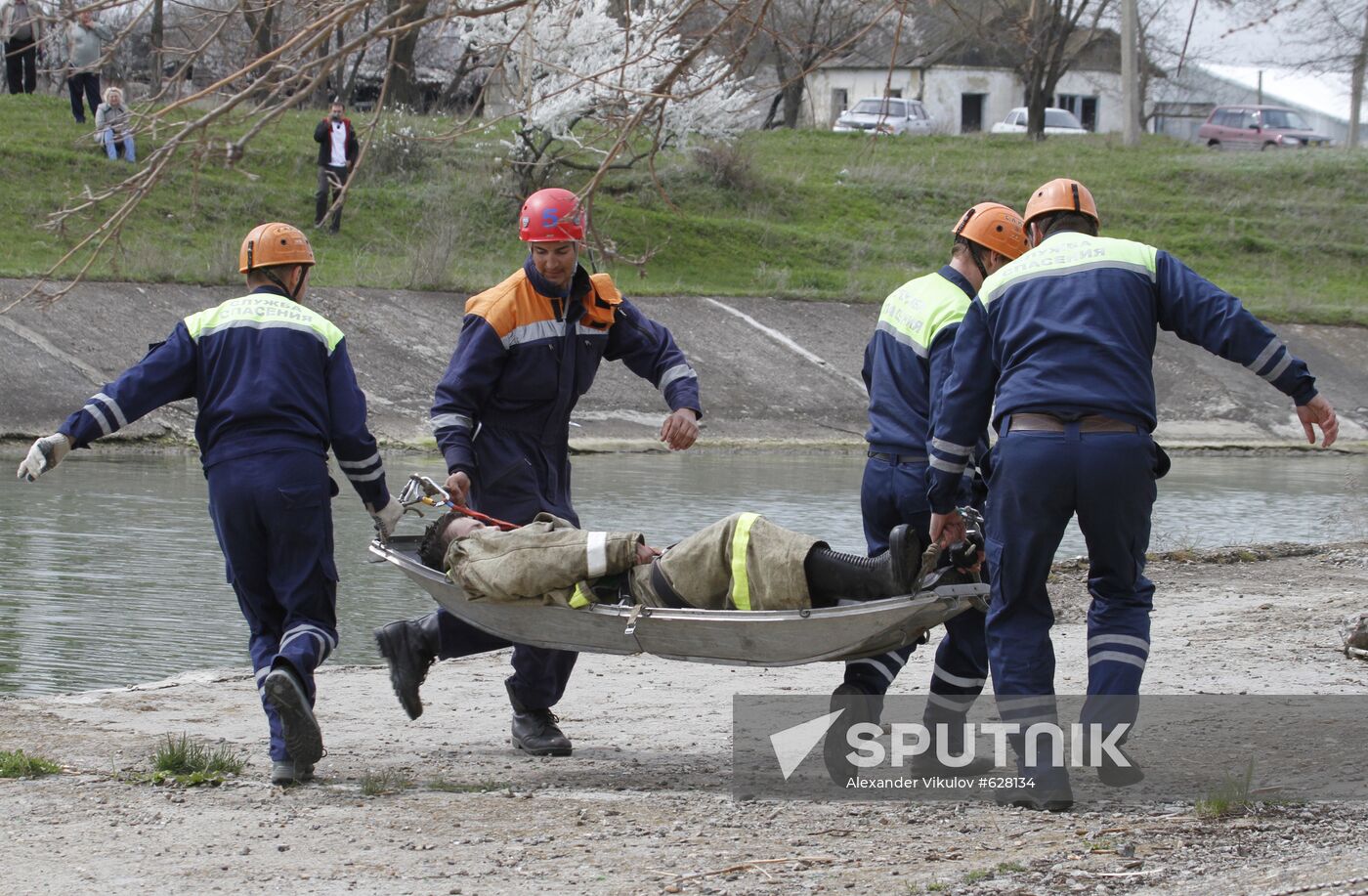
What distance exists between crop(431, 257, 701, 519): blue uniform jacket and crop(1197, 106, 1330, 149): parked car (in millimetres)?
47807

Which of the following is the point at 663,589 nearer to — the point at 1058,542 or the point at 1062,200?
the point at 1058,542

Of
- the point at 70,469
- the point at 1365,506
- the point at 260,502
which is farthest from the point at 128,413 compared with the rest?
the point at 1365,506

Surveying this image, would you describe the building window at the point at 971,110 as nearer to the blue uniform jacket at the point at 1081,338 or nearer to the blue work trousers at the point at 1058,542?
the blue uniform jacket at the point at 1081,338

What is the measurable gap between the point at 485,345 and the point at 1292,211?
3388cm

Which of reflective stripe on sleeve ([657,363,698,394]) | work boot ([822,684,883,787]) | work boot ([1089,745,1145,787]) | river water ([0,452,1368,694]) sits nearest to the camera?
work boot ([1089,745,1145,787])

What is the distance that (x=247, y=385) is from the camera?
607 centimetres

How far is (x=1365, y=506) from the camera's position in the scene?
1688cm

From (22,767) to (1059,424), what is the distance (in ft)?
11.8

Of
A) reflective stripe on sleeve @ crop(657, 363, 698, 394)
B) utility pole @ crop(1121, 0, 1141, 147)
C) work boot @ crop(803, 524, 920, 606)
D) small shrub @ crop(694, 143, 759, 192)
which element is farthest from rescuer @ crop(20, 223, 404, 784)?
small shrub @ crop(694, 143, 759, 192)

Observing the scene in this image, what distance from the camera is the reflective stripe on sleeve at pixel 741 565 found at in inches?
226

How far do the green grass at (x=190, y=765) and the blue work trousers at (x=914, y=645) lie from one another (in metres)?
2.16

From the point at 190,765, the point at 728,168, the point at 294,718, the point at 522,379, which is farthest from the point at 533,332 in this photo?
the point at 728,168

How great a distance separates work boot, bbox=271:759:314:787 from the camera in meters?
5.85

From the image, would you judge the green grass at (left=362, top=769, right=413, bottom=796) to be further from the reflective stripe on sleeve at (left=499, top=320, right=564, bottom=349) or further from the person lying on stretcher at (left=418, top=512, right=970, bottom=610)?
the reflective stripe on sleeve at (left=499, top=320, right=564, bottom=349)
